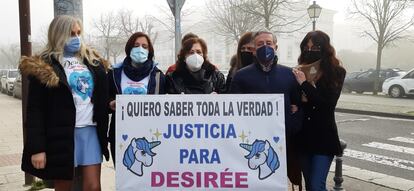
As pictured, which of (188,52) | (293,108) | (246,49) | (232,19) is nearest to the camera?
(293,108)

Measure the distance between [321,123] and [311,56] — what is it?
1.82 feet

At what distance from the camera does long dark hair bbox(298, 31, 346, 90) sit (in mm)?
3293

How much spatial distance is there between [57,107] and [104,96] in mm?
379

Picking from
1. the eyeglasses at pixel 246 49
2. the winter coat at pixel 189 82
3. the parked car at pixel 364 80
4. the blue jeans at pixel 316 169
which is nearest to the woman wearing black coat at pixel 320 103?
the blue jeans at pixel 316 169

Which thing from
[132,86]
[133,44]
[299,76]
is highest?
[133,44]

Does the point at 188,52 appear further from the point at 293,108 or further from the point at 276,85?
the point at 293,108

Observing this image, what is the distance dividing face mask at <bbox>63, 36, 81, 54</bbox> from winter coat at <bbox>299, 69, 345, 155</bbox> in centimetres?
185

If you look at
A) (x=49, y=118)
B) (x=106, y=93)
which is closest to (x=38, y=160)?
(x=49, y=118)

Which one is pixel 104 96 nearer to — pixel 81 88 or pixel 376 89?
pixel 81 88

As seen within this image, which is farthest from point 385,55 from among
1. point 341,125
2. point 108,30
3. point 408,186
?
point 408,186

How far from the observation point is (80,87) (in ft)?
10.4

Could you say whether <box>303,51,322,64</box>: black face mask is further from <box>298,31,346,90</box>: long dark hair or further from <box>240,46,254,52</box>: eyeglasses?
<box>240,46,254,52</box>: eyeglasses

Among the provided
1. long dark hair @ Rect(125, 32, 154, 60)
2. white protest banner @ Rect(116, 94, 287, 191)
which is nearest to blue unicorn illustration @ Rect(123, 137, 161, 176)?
white protest banner @ Rect(116, 94, 287, 191)

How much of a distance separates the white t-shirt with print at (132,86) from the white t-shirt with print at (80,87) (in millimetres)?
304
